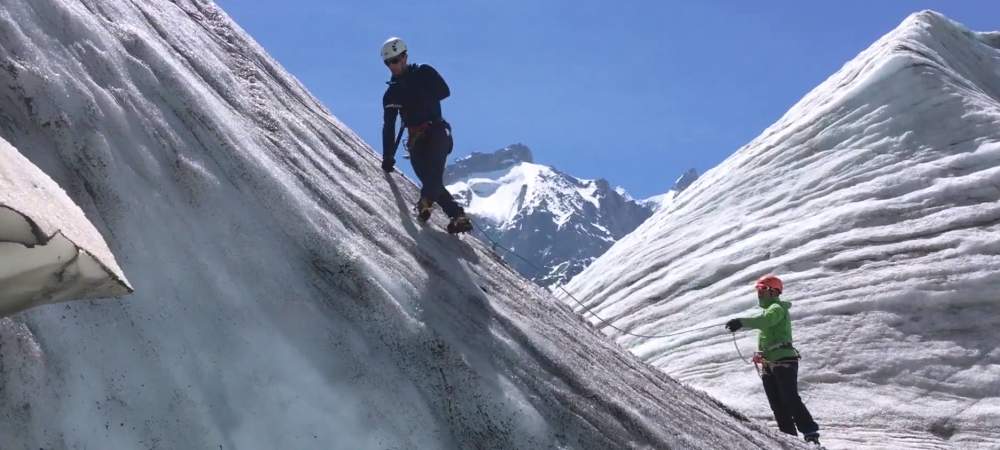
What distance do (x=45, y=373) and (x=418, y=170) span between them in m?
6.17

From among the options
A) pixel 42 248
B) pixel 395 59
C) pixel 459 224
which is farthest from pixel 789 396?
pixel 42 248

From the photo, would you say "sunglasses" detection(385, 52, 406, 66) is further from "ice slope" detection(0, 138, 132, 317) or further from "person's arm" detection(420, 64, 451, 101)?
"ice slope" detection(0, 138, 132, 317)

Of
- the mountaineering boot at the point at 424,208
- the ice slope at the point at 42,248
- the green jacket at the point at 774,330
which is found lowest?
the ice slope at the point at 42,248

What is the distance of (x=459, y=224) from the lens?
13.1m

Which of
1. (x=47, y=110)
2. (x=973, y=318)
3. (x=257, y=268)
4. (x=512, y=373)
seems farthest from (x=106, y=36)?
(x=973, y=318)

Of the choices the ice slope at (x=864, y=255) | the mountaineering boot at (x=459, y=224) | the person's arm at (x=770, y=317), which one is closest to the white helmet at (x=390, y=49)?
the mountaineering boot at (x=459, y=224)

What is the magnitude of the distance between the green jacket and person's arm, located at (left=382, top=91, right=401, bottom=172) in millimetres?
5497

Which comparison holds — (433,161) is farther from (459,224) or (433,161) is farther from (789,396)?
(789,396)

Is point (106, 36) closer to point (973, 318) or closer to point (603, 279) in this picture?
point (973, 318)

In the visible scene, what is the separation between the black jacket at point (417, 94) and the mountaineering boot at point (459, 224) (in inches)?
47.3

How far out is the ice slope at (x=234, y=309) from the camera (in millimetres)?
7953

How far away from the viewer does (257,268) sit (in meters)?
9.46

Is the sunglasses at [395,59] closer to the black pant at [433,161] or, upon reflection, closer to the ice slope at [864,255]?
the black pant at [433,161]

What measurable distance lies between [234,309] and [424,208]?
14.0 feet
